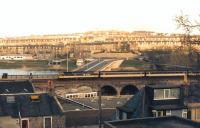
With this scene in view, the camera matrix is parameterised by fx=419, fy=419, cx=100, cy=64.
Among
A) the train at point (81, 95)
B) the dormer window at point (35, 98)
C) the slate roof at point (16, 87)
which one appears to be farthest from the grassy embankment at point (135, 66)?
the dormer window at point (35, 98)

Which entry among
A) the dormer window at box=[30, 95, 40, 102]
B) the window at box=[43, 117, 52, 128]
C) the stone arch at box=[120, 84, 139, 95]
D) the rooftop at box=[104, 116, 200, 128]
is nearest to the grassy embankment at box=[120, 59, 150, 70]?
the stone arch at box=[120, 84, 139, 95]

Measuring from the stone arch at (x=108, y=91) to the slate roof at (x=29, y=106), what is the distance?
115 ft

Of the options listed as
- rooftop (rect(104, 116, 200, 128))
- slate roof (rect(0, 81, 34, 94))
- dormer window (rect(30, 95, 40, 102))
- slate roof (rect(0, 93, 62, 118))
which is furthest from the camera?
slate roof (rect(0, 81, 34, 94))

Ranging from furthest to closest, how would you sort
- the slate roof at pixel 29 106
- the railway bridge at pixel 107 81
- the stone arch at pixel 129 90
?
the stone arch at pixel 129 90, the railway bridge at pixel 107 81, the slate roof at pixel 29 106

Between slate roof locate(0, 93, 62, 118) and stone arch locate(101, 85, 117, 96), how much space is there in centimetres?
3498

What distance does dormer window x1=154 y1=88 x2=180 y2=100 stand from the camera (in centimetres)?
2989

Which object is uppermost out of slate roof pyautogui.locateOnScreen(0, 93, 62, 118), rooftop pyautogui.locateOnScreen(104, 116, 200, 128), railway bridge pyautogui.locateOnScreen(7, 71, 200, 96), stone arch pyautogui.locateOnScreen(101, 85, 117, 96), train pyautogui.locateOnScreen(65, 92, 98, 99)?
rooftop pyautogui.locateOnScreen(104, 116, 200, 128)

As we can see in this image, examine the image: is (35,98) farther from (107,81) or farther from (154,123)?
(107,81)

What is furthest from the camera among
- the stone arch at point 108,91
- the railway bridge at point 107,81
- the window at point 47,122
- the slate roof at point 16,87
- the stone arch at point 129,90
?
the stone arch at point 129,90

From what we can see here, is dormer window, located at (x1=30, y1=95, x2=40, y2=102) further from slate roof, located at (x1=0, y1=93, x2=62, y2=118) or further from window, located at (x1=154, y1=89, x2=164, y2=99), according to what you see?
window, located at (x1=154, y1=89, x2=164, y2=99)

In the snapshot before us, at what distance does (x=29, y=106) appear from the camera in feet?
107

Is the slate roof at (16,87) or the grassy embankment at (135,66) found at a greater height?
the slate roof at (16,87)

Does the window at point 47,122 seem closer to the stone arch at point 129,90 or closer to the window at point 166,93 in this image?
the window at point 166,93

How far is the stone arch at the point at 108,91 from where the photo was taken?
6824cm
